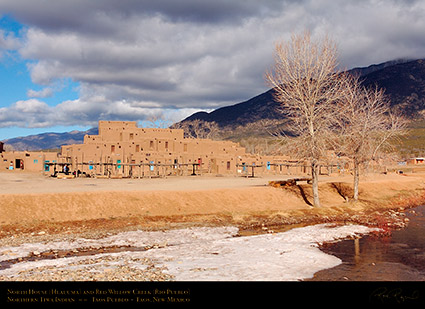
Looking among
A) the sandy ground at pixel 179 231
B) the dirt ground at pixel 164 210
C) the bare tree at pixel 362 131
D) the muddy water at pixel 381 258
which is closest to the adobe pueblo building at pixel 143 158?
the bare tree at pixel 362 131

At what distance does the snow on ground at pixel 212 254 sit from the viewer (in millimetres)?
14008

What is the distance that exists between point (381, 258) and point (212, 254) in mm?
7907

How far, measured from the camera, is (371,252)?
1781cm

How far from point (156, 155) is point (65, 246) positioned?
41416 mm

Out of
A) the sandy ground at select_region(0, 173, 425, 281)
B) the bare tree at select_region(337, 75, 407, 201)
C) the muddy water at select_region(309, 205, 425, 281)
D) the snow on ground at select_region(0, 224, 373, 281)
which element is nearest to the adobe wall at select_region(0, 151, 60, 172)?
the sandy ground at select_region(0, 173, 425, 281)

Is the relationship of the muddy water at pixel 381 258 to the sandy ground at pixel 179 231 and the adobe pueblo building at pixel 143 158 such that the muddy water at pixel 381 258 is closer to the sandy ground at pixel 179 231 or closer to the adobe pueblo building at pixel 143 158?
the sandy ground at pixel 179 231

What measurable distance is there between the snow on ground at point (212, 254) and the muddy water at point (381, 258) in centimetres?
73

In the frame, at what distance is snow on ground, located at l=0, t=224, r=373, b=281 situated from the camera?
14.0 meters

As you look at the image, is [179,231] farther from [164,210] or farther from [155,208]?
[155,208]

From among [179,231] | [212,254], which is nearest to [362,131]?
[179,231]

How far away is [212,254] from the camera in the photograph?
673 inches

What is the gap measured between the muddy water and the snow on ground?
2.38 ft

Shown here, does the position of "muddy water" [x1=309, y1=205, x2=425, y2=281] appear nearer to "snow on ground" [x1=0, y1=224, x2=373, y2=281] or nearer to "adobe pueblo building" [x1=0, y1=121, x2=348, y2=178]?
"snow on ground" [x1=0, y1=224, x2=373, y2=281]
